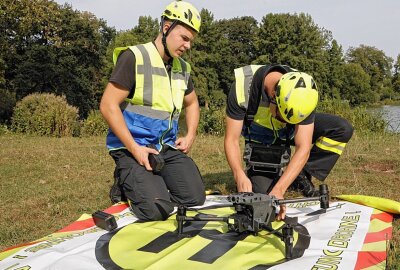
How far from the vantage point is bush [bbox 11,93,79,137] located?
1452cm

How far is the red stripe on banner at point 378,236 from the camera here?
323cm

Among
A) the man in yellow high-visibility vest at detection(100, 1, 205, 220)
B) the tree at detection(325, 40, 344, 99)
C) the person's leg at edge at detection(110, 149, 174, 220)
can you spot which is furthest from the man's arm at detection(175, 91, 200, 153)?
the tree at detection(325, 40, 344, 99)

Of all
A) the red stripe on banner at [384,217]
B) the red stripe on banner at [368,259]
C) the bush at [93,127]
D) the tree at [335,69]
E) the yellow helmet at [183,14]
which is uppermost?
the tree at [335,69]

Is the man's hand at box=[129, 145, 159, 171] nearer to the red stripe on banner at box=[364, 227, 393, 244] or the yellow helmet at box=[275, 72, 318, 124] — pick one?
the yellow helmet at box=[275, 72, 318, 124]

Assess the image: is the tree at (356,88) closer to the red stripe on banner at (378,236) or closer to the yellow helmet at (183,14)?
the yellow helmet at (183,14)

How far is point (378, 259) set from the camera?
288 centimetres

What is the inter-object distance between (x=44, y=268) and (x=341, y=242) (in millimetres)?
2091

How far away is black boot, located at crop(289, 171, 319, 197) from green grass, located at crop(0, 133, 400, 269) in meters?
0.47

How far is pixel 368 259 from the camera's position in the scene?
113 inches

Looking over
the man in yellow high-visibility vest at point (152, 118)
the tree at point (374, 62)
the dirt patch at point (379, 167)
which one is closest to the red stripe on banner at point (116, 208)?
the man in yellow high-visibility vest at point (152, 118)

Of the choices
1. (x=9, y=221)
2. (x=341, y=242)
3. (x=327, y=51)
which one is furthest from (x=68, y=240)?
(x=327, y=51)

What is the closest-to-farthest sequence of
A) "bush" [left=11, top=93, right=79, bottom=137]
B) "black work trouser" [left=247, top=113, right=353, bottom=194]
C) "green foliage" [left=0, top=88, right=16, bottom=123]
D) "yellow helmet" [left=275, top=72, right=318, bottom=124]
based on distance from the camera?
"yellow helmet" [left=275, top=72, right=318, bottom=124] → "black work trouser" [left=247, top=113, right=353, bottom=194] → "bush" [left=11, top=93, right=79, bottom=137] → "green foliage" [left=0, top=88, right=16, bottom=123]

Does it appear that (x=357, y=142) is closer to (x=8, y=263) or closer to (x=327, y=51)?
(x=8, y=263)

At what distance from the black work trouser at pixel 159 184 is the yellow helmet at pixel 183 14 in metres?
1.26
